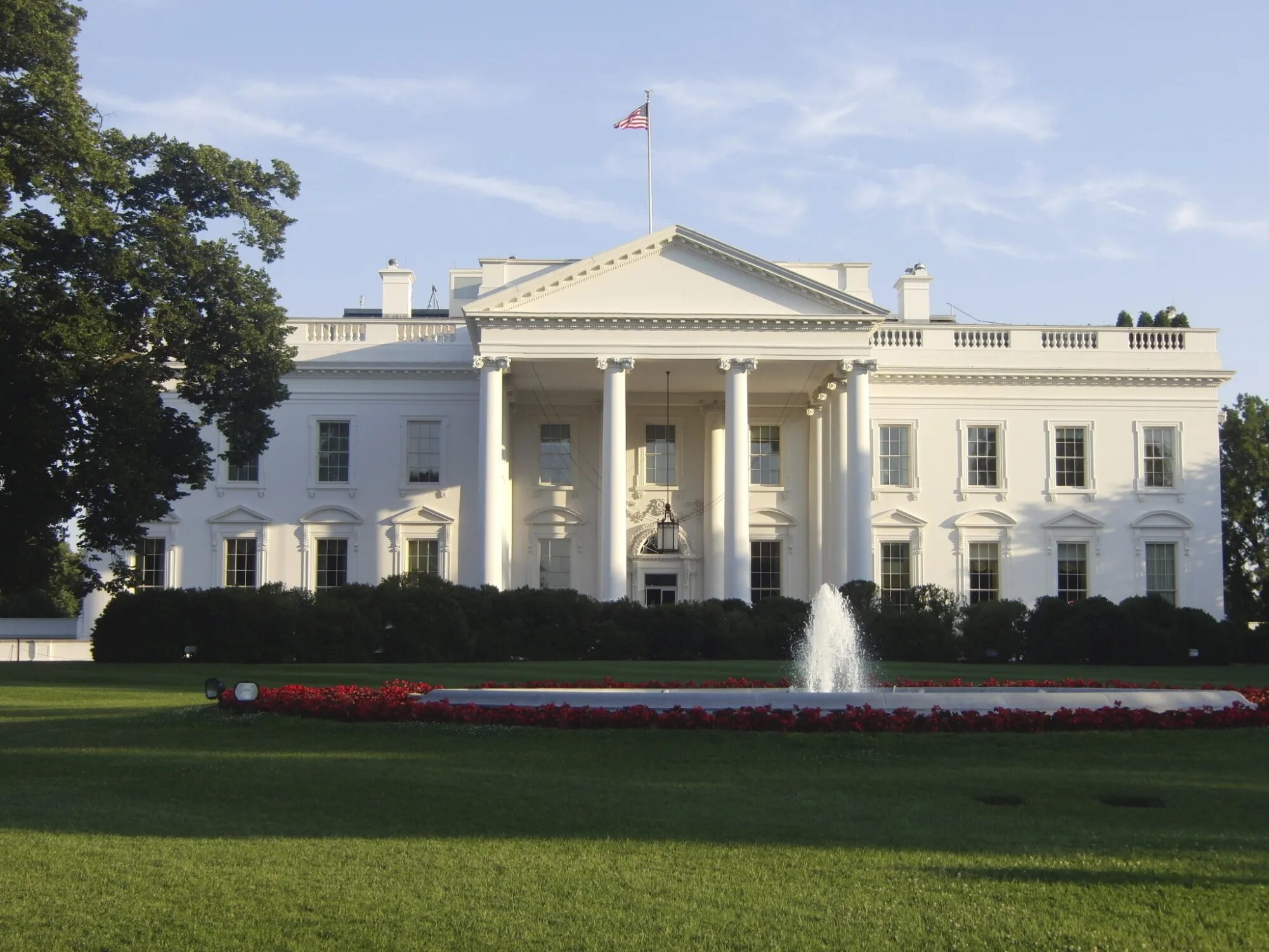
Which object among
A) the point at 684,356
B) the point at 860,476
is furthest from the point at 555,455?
the point at 860,476

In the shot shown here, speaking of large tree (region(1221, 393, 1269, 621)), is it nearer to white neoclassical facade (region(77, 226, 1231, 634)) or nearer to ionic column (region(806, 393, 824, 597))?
white neoclassical facade (region(77, 226, 1231, 634))

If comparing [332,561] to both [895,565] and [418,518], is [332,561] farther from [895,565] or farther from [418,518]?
[895,565]

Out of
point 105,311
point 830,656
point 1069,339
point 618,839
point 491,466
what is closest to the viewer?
point 618,839

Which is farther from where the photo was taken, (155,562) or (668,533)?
(155,562)

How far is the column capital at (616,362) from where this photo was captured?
40969mm

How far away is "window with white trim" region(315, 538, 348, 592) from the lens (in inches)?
1797

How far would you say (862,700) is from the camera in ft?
56.9

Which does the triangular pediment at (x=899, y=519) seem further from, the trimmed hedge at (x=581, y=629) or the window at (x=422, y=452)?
the window at (x=422, y=452)

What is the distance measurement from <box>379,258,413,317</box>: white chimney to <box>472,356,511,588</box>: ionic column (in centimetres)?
1016

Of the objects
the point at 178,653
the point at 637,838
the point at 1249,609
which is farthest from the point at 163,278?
the point at 1249,609

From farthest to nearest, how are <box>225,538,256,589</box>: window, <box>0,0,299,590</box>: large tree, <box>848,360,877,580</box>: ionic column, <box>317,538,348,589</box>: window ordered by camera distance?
<box>317,538,348,589</box>: window < <box>225,538,256,589</box>: window < <box>848,360,877,580</box>: ionic column < <box>0,0,299,590</box>: large tree

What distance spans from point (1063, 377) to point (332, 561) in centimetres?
2478

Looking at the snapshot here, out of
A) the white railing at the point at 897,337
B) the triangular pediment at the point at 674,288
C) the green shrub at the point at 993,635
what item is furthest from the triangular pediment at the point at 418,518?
the green shrub at the point at 993,635

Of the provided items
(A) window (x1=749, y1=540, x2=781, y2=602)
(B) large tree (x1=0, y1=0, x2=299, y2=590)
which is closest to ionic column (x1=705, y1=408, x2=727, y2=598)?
(A) window (x1=749, y1=540, x2=781, y2=602)
